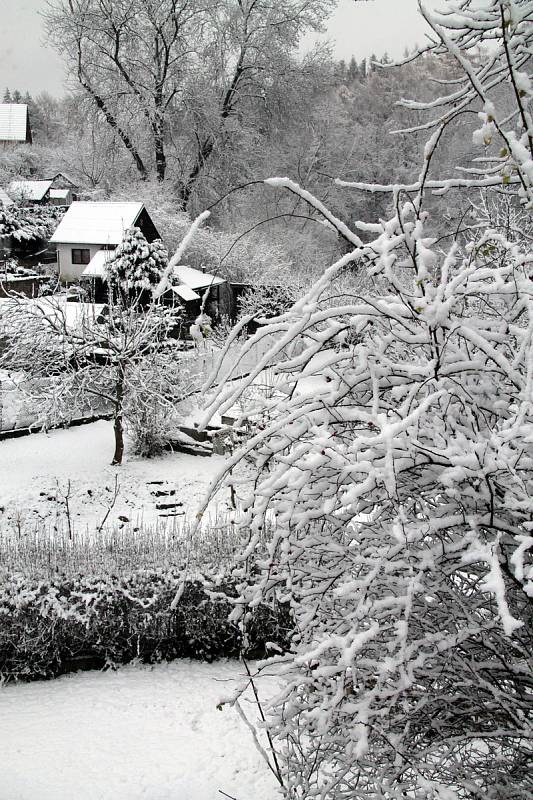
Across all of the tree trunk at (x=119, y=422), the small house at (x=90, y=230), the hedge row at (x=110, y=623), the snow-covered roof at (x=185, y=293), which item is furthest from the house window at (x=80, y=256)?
the hedge row at (x=110, y=623)

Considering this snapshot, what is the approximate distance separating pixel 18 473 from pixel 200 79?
21.2 m

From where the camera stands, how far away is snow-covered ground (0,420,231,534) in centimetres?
1188

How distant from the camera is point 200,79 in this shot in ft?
95.5

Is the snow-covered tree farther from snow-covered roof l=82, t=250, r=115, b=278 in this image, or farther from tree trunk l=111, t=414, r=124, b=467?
snow-covered roof l=82, t=250, r=115, b=278

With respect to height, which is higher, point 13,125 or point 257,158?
point 13,125

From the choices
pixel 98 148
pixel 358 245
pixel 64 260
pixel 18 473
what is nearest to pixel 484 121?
pixel 358 245

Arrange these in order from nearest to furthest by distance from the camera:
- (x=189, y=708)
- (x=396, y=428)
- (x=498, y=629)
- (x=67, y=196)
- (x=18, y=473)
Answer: (x=396, y=428)
(x=498, y=629)
(x=189, y=708)
(x=18, y=473)
(x=67, y=196)

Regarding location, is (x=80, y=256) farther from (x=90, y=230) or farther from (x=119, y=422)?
(x=119, y=422)

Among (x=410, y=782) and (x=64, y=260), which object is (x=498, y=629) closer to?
(x=410, y=782)

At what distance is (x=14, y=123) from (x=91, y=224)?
31206 mm

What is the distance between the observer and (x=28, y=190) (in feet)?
123

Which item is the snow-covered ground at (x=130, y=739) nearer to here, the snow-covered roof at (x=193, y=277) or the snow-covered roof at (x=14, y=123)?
the snow-covered roof at (x=193, y=277)

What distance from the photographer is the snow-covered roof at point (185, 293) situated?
22.1 m

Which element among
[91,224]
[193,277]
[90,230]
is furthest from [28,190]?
[193,277]
